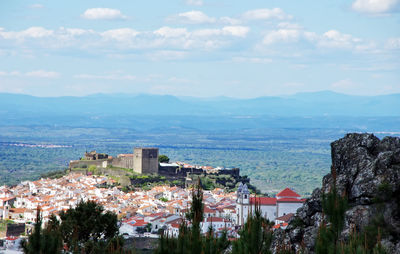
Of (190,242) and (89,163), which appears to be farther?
(89,163)

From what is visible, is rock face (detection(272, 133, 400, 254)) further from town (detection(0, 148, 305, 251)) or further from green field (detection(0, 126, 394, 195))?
green field (detection(0, 126, 394, 195))

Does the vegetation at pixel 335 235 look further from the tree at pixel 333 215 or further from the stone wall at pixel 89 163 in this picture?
the stone wall at pixel 89 163

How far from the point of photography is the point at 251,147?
135m

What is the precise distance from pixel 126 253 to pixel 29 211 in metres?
36.6

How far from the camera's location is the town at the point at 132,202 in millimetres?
33281

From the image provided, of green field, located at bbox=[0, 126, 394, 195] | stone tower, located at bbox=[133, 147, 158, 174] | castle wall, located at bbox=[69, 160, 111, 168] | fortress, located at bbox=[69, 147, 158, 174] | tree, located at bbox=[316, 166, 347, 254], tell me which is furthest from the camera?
green field, located at bbox=[0, 126, 394, 195]

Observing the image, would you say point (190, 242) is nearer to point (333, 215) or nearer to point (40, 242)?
point (40, 242)

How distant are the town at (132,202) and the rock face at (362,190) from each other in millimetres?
12150

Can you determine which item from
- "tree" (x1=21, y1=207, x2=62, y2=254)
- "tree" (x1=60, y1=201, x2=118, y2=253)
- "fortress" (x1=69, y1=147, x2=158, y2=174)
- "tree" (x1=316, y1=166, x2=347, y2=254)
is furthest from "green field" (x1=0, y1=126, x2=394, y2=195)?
"tree" (x1=21, y1=207, x2=62, y2=254)

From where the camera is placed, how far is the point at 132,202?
43.5 m

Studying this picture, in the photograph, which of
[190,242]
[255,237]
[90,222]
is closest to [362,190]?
[255,237]

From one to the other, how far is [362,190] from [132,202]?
Result: 32.1 metres

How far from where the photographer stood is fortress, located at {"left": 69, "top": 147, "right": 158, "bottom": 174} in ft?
169

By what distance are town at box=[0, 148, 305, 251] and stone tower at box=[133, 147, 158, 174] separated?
7 centimetres
